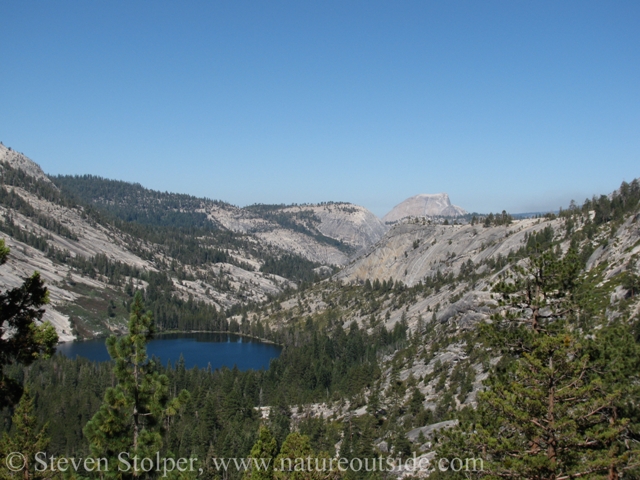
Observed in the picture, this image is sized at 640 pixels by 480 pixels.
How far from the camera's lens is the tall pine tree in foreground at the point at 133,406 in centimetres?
2211

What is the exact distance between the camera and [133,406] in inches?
910

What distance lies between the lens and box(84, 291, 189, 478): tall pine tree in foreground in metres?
22.1

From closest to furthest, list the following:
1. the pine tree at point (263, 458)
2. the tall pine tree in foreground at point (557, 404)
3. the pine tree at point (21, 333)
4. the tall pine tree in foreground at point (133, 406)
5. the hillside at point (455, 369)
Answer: the pine tree at point (21, 333) < the tall pine tree in foreground at point (557, 404) < the tall pine tree in foreground at point (133, 406) < the hillside at point (455, 369) < the pine tree at point (263, 458)

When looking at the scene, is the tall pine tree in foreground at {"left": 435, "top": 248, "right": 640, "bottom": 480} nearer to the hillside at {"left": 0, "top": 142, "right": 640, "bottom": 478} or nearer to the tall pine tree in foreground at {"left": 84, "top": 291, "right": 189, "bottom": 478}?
the hillside at {"left": 0, "top": 142, "right": 640, "bottom": 478}

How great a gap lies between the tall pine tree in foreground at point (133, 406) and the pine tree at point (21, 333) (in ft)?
20.2

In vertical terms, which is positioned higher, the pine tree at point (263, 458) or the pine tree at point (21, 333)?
the pine tree at point (21, 333)

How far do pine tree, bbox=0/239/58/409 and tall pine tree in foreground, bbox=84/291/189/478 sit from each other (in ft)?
20.2

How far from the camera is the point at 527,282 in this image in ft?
85.6

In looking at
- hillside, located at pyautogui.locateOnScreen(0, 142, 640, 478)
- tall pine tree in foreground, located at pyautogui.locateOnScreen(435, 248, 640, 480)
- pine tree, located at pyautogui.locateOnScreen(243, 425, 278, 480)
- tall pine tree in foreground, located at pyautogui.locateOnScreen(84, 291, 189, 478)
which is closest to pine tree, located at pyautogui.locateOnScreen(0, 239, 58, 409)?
tall pine tree in foreground, located at pyautogui.locateOnScreen(84, 291, 189, 478)

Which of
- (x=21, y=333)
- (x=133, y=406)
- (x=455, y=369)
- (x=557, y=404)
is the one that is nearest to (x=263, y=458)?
(x=133, y=406)

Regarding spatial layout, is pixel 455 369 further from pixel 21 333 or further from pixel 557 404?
pixel 21 333

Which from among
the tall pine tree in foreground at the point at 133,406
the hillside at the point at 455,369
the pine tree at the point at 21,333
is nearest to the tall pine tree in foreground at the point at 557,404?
the hillside at the point at 455,369

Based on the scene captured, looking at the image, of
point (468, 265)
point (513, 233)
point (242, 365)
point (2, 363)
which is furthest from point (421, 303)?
point (2, 363)

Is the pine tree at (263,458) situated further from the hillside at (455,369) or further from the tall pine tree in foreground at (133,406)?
the tall pine tree in foreground at (133,406)
